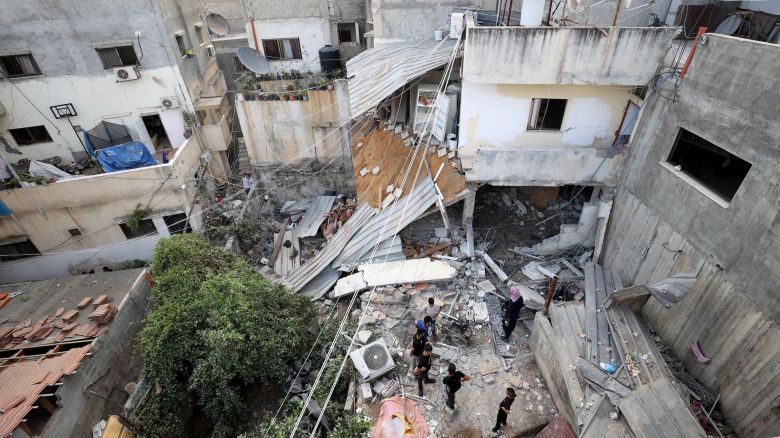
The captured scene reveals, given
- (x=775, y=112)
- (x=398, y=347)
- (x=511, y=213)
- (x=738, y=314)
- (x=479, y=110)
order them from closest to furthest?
(x=775, y=112) < (x=738, y=314) < (x=398, y=347) < (x=479, y=110) < (x=511, y=213)

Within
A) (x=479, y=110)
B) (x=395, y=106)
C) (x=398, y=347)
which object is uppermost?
(x=479, y=110)

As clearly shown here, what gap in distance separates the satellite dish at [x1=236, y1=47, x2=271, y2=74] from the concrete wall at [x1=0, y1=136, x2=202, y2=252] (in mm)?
5006

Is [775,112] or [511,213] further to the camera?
[511,213]

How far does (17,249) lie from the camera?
1446cm

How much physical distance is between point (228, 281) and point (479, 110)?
26.8 ft

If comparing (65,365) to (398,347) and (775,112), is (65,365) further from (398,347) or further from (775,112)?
(775,112)

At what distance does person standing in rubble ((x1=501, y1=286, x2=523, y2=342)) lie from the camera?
8359 millimetres

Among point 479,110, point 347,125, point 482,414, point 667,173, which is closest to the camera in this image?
point 482,414

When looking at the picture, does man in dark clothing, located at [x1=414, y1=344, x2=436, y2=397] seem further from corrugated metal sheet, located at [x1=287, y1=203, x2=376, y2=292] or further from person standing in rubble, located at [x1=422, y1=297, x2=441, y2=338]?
corrugated metal sheet, located at [x1=287, y1=203, x2=376, y2=292]

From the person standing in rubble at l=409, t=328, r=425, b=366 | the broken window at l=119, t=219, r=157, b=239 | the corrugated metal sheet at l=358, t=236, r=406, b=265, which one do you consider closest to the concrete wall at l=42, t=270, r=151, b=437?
the broken window at l=119, t=219, r=157, b=239

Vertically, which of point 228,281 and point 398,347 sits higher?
point 228,281

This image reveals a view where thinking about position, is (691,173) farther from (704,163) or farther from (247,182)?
(247,182)

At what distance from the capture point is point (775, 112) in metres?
5.92

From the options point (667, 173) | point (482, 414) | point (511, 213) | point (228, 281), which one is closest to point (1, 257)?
point (228, 281)
